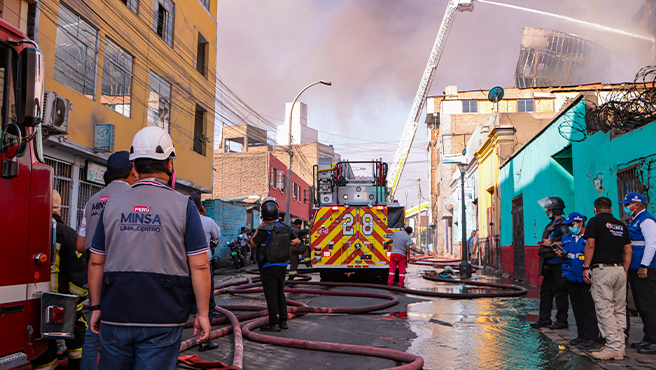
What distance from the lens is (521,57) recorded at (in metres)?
57.2

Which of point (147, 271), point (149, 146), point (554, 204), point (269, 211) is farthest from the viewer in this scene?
point (554, 204)

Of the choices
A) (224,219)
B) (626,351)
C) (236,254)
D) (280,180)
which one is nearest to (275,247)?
(626,351)

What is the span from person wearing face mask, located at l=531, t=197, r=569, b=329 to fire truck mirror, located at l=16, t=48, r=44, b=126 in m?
6.45

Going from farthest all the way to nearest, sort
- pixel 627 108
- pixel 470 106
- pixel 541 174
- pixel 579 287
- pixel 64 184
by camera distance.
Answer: pixel 470 106, pixel 541 174, pixel 64 184, pixel 627 108, pixel 579 287

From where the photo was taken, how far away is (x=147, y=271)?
2.51 meters

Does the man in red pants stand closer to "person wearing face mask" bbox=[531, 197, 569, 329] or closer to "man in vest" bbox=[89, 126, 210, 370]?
"person wearing face mask" bbox=[531, 197, 569, 329]

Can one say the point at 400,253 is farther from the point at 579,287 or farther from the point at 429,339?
the point at 579,287

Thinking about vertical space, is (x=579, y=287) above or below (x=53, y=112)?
below

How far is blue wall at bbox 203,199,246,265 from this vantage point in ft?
69.7

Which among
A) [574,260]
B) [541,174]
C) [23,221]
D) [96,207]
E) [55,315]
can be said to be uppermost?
[541,174]

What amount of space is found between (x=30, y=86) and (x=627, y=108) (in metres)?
8.15

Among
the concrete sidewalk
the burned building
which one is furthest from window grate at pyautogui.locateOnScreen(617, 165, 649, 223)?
the burned building

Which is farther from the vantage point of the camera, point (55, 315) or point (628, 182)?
point (628, 182)

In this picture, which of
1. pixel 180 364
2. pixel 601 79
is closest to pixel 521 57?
pixel 601 79
